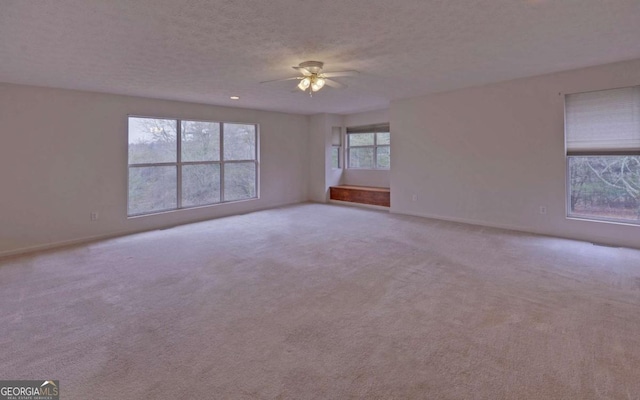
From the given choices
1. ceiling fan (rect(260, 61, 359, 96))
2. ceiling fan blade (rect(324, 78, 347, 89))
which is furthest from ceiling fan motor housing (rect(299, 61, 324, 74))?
ceiling fan blade (rect(324, 78, 347, 89))

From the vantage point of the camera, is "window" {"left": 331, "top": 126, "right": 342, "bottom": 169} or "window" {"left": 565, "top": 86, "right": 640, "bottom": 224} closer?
"window" {"left": 565, "top": 86, "right": 640, "bottom": 224}

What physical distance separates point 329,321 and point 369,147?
20.8 ft

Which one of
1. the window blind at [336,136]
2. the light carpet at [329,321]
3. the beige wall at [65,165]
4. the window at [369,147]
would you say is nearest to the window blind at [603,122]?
the light carpet at [329,321]

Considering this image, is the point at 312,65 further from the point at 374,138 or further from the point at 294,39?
the point at 374,138

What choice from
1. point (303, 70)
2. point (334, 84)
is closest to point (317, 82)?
point (303, 70)

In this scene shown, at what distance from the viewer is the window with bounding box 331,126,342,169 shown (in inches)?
336

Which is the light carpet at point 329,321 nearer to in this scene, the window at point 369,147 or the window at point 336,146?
the window at point 369,147

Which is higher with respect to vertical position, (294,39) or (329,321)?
(294,39)

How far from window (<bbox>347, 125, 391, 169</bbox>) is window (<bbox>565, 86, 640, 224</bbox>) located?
3842 millimetres

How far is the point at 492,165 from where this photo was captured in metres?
5.31

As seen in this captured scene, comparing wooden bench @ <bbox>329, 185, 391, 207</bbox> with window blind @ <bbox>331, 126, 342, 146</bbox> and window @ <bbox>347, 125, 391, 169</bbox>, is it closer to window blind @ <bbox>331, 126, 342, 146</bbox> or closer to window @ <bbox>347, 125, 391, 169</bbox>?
window @ <bbox>347, 125, 391, 169</bbox>

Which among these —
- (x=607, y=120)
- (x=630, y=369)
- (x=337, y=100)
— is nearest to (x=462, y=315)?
(x=630, y=369)

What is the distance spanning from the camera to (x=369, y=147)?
822 cm

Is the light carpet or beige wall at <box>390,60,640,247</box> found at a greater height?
beige wall at <box>390,60,640,247</box>
